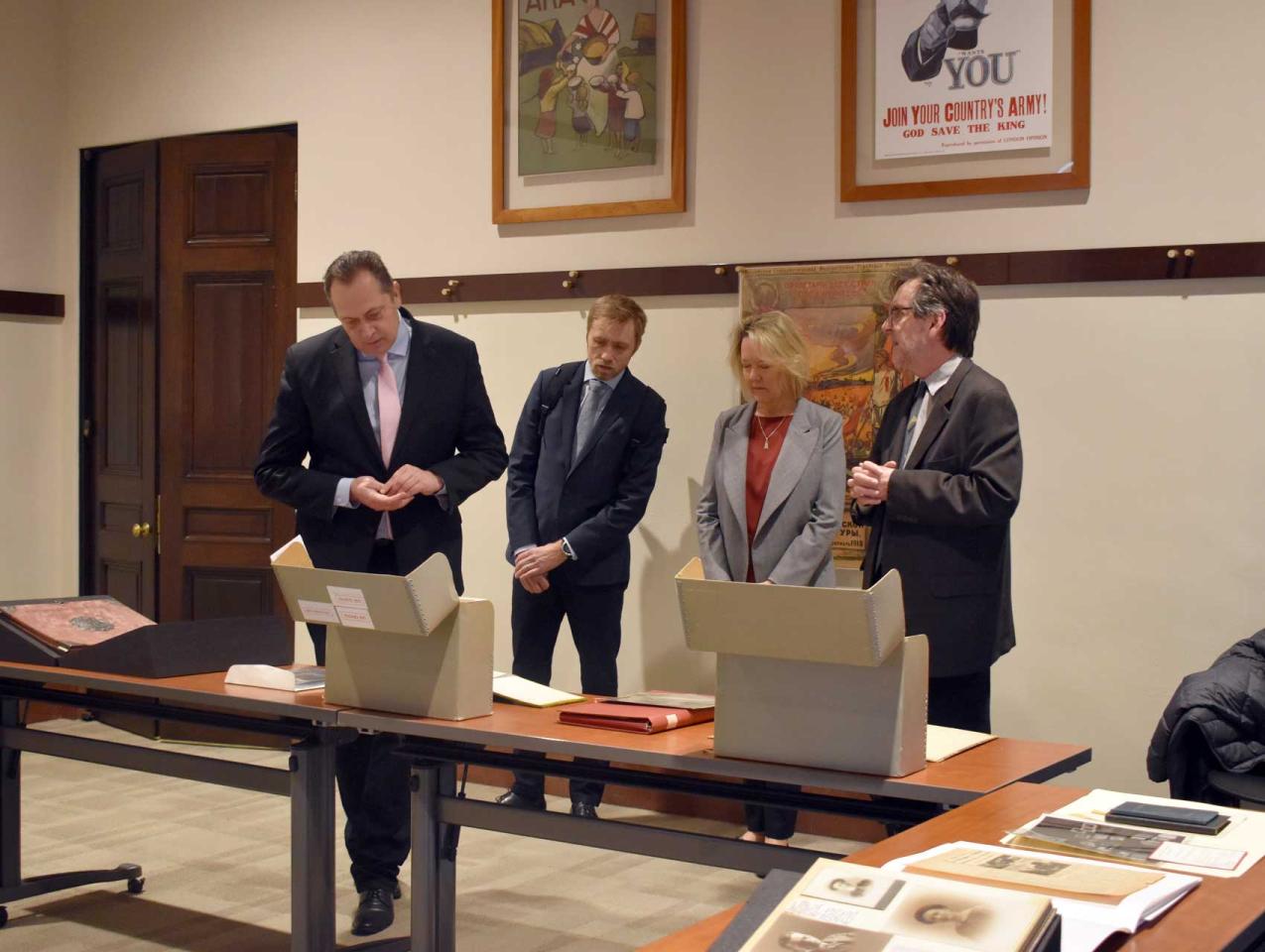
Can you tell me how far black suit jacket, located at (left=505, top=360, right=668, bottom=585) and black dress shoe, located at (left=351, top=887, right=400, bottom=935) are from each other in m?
1.28

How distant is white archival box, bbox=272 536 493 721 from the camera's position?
2668mm

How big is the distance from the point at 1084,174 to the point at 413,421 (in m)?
2.09

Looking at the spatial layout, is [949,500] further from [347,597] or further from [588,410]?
[588,410]

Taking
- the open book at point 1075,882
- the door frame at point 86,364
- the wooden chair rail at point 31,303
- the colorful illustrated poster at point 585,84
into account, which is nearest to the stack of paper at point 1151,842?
the open book at point 1075,882

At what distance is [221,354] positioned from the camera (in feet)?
20.1

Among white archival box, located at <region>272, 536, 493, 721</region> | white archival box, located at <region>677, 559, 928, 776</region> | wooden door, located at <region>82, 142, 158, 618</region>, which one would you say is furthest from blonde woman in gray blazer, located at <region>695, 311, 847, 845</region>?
wooden door, located at <region>82, 142, 158, 618</region>

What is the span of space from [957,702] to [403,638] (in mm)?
1239

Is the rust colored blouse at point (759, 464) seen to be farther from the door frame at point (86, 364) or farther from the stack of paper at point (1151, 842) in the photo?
the door frame at point (86, 364)

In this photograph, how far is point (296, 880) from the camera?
10.2 ft

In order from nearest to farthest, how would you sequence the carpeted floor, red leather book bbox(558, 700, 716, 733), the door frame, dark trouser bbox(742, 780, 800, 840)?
1. red leather book bbox(558, 700, 716, 733)
2. the carpeted floor
3. dark trouser bbox(742, 780, 800, 840)
4. the door frame

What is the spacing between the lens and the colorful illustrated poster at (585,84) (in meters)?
4.94

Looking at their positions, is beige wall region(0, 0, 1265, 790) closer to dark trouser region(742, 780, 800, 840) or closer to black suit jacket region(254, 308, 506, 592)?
dark trouser region(742, 780, 800, 840)

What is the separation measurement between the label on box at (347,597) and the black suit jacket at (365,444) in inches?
32.9

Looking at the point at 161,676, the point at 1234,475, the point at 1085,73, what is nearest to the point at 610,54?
the point at 1085,73
